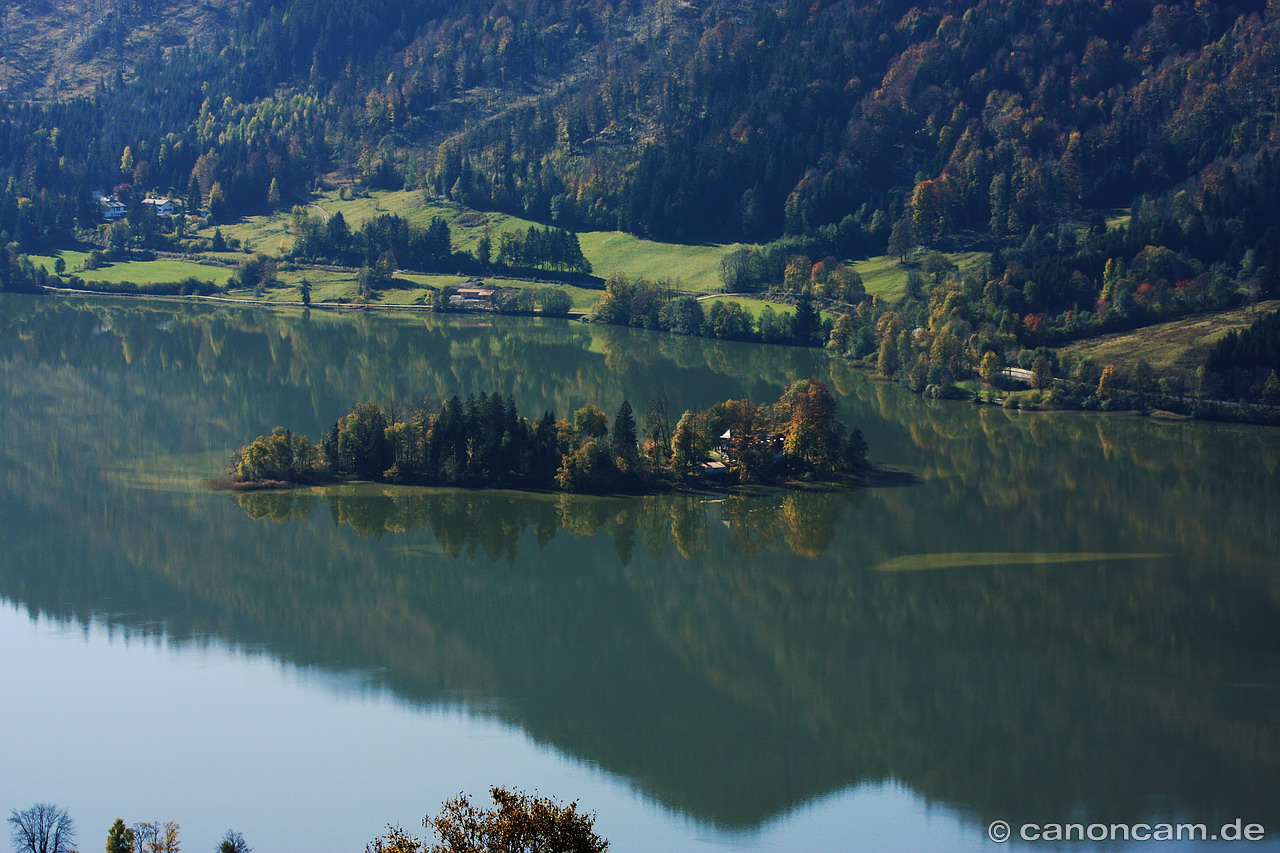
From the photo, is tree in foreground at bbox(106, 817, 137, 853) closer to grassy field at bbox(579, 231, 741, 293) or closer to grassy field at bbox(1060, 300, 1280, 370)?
grassy field at bbox(1060, 300, 1280, 370)

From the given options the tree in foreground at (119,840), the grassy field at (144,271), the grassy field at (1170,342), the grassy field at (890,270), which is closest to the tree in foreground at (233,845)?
the tree in foreground at (119,840)

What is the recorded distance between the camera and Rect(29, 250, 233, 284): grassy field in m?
151

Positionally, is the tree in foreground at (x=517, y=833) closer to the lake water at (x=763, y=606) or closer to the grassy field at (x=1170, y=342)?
the lake water at (x=763, y=606)

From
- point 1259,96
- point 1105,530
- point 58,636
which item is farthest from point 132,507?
point 1259,96

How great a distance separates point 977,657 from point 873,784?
419 inches

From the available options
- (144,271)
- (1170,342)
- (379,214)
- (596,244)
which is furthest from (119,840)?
(379,214)

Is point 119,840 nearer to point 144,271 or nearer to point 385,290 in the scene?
point 385,290

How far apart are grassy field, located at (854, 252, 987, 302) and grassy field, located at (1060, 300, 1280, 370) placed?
24267mm

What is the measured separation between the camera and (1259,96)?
152 meters

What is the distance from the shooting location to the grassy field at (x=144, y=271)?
151 meters

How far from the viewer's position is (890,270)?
137625 millimetres

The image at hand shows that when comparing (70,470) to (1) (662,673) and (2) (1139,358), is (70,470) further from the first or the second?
(2) (1139,358)

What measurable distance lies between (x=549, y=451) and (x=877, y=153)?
102762mm

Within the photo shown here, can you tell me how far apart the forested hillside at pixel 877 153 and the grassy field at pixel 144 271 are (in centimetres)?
737
